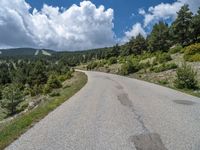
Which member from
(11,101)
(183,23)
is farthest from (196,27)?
(11,101)

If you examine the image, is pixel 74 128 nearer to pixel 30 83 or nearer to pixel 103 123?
pixel 103 123

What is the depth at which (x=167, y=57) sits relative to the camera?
38.0 m

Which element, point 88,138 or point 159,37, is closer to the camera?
point 88,138

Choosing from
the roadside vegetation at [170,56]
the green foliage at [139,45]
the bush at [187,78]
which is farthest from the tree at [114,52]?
the bush at [187,78]

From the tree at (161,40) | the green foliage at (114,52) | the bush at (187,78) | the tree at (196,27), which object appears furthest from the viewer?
the green foliage at (114,52)

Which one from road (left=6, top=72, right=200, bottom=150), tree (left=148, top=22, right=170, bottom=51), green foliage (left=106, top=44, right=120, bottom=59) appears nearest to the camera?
road (left=6, top=72, right=200, bottom=150)

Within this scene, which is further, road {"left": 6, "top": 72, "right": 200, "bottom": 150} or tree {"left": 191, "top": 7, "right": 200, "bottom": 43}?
tree {"left": 191, "top": 7, "right": 200, "bottom": 43}

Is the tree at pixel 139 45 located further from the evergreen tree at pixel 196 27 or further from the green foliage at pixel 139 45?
the evergreen tree at pixel 196 27

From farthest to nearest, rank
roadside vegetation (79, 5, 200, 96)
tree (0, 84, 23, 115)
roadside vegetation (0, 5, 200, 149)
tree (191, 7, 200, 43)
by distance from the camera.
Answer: tree (191, 7, 200, 43), tree (0, 84, 23, 115), roadside vegetation (79, 5, 200, 96), roadside vegetation (0, 5, 200, 149)

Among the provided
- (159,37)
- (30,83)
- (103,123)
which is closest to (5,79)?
(30,83)

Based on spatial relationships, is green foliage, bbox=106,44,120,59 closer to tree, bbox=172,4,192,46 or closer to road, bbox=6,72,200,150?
tree, bbox=172,4,192,46

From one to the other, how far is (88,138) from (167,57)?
111ft

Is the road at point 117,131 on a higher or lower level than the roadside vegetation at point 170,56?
lower

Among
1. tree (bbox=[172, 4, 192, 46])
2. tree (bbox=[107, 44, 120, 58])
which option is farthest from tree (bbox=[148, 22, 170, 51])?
tree (bbox=[107, 44, 120, 58])
